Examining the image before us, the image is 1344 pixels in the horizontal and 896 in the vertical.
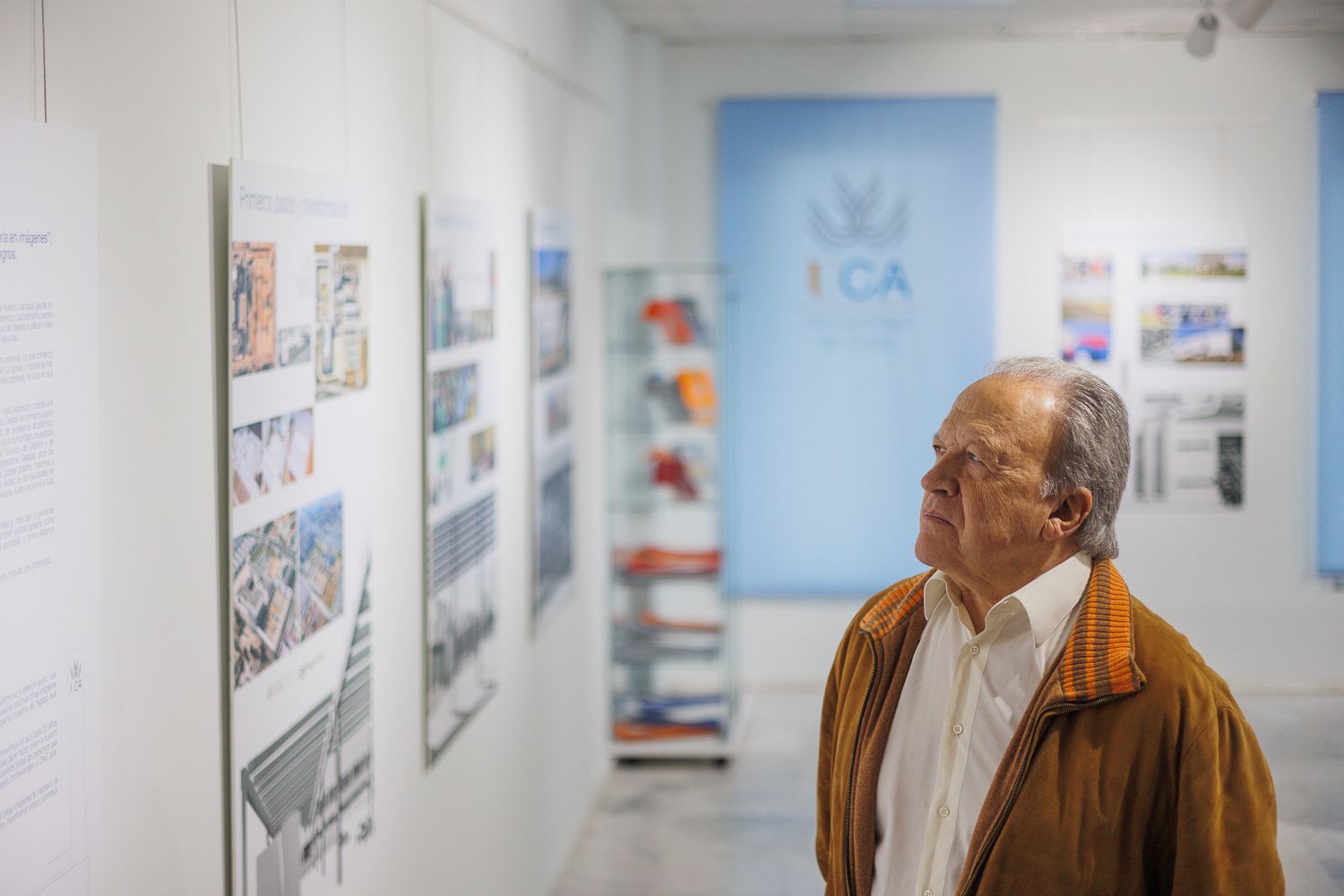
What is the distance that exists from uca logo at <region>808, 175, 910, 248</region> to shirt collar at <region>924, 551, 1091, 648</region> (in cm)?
521

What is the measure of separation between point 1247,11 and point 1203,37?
24 centimetres

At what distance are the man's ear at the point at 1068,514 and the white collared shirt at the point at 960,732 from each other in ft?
0.16

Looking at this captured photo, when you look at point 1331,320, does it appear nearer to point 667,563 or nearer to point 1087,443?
point 667,563

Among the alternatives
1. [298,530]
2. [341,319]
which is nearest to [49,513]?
[298,530]

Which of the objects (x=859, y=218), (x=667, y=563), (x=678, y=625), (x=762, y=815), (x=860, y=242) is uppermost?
(x=859, y=218)

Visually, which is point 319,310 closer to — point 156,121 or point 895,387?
point 156,121

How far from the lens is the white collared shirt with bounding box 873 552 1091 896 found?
1.76 metres

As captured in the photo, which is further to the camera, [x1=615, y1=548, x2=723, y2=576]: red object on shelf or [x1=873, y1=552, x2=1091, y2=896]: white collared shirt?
[x1=615, y1=548, x2=723, y2=576]: red object on shelf

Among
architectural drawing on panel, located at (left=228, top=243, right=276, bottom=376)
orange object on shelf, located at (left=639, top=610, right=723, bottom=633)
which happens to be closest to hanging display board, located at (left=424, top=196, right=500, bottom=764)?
architectural drawing on panel, located at (left=228, top=243, right=276, bottom=376)

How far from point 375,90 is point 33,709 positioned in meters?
1.65

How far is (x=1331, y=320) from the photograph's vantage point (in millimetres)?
6305

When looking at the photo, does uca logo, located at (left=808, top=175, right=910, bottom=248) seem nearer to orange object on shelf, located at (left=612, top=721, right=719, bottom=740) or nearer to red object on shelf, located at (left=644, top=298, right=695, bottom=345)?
red object on shelf, located at (left=644, top=298, right=695, bottom=345)

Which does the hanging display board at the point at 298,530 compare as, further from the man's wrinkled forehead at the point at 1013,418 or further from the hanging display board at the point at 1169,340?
the hanging display board at the point at 1169,340

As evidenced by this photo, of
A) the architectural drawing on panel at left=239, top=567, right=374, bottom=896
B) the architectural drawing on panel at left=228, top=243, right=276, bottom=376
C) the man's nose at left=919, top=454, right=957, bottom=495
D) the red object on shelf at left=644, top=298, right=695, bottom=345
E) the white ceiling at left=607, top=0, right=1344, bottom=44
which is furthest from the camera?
the white ceiling at left=607, top=0, right=1344, bottom=44
